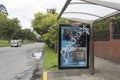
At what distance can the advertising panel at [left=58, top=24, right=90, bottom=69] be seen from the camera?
11.8 metres

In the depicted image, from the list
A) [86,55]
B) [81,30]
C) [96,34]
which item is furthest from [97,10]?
[96,34]

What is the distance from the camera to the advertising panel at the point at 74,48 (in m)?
11.8

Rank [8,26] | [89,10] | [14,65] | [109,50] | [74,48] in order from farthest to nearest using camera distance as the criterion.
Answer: [8,26]
[109,50]
[14,65]
[74,48]
[89,10]

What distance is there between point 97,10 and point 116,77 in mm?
2599

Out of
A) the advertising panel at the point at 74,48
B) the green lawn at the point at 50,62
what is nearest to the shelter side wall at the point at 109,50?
the green lawn at the point at 50,62

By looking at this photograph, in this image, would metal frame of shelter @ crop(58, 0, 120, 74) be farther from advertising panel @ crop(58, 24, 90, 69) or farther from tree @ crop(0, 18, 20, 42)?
tree @ crop(0, 18, 20, 42)

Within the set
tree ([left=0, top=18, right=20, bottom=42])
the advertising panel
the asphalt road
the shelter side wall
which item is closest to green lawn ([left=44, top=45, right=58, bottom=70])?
the asphalt road

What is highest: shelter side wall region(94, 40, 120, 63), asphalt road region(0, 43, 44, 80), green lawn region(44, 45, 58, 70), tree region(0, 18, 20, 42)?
tree region(0, 18, 20, 42)

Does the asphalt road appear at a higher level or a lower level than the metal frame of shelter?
lower

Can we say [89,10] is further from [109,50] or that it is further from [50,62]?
[109,50]

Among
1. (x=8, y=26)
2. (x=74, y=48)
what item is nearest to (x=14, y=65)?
(x=74, y=48)

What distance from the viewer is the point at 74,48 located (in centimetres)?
1189

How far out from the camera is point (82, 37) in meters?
11.9

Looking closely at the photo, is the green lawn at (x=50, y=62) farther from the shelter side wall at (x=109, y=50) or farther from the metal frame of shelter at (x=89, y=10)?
the shelter side wall at (x=109, y=50)
